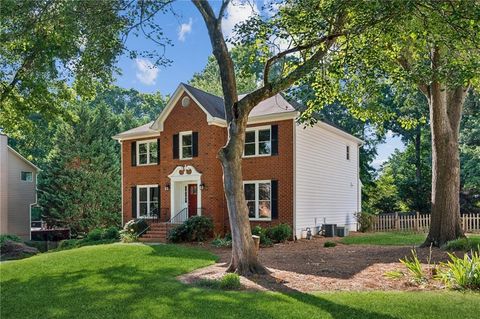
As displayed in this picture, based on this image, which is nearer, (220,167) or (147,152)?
(220,167)

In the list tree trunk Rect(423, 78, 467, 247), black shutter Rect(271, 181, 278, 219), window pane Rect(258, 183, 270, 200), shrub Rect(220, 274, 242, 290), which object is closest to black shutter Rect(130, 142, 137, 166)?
window pane Rect(258, 183, 270, 200)

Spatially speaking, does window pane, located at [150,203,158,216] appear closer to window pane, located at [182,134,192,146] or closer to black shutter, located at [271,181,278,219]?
window pane, located at [182,134,192,146]

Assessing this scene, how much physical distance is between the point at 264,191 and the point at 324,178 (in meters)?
3.91

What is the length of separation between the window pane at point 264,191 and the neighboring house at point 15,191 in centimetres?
1887

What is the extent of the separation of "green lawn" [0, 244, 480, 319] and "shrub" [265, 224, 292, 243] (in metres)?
6.39

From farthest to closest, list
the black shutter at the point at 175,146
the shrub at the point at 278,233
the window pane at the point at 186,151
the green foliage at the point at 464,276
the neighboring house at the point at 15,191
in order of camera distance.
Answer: the neighboring house at the point at 15,191
the black shutter at the point at 175,146
the window pane at the point at 186,151
the shrub at the point at 278,233
the green foliage at the point at 464,276

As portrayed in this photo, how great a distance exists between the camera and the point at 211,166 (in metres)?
19.6

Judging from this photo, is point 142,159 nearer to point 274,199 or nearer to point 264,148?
point 264,148

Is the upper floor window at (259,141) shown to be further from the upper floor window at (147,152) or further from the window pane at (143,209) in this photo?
the window pane at (143,209)

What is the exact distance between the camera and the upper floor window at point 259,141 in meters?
19.1

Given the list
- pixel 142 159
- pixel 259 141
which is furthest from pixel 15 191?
pixel 259 141

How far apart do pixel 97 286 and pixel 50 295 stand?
95 cm

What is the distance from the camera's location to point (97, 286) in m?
9.23

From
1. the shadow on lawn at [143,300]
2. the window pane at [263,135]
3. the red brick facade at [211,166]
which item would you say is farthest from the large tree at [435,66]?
the shadow on lawn at [143,300]
